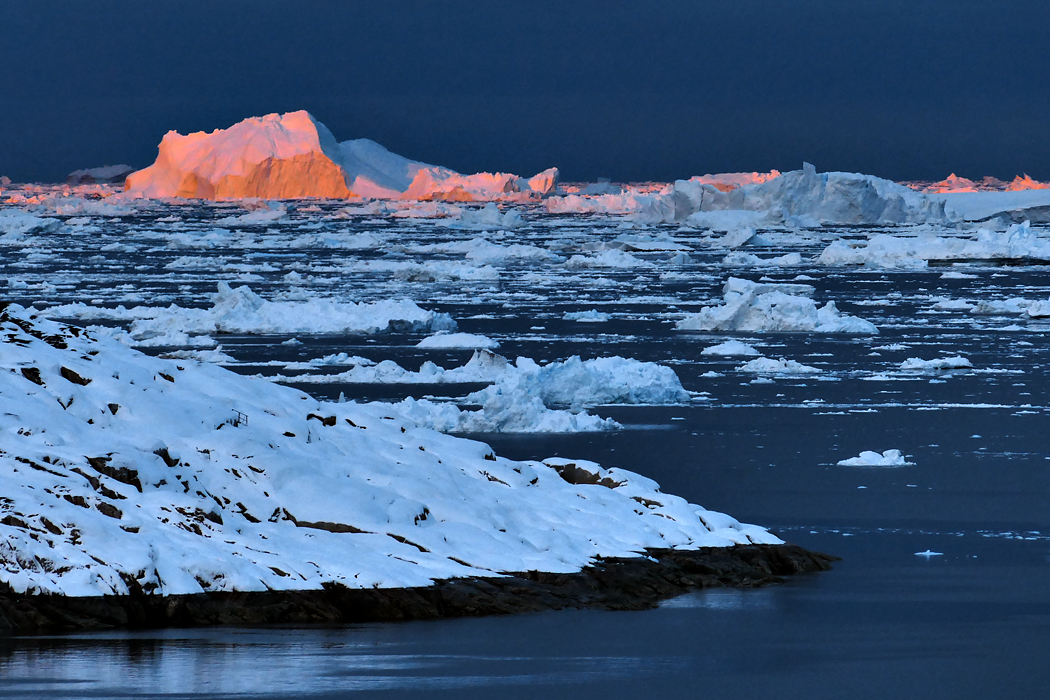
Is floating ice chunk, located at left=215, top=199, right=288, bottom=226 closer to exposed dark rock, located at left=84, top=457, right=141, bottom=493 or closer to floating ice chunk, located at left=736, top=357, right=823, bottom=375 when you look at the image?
floating ice chunk, located at left=736, top=357, right=823, bottom=375

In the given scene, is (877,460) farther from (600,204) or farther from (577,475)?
(600,204)

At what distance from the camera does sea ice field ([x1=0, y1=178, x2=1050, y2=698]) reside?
522cm

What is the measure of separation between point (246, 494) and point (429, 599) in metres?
0.96

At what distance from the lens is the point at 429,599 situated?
5.97 m

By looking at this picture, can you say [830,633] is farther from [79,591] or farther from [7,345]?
[7,345]

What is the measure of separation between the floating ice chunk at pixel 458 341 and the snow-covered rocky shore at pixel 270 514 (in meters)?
9.66

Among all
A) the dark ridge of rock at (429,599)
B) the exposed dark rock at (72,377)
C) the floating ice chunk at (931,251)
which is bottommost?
the dark ridge of rock at (429,599)

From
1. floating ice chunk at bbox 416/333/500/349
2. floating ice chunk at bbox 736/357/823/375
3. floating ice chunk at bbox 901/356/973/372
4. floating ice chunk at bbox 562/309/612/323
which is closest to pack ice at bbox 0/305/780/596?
floating ice chunk at bbox 736/357/823/375

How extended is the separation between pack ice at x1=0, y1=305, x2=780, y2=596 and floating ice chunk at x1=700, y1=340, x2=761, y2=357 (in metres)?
9.10

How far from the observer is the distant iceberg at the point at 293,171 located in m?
69.2

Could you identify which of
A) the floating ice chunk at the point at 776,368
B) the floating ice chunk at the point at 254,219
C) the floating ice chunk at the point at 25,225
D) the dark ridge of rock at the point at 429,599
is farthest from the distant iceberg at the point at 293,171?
the dark ridge of rock at the point at 429,599

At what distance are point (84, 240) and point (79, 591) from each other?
42030 mm

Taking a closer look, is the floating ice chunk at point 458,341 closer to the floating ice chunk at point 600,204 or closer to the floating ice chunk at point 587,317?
the floating ice chunk at point 587,317

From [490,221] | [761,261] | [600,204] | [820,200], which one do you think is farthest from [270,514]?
[600,204]
